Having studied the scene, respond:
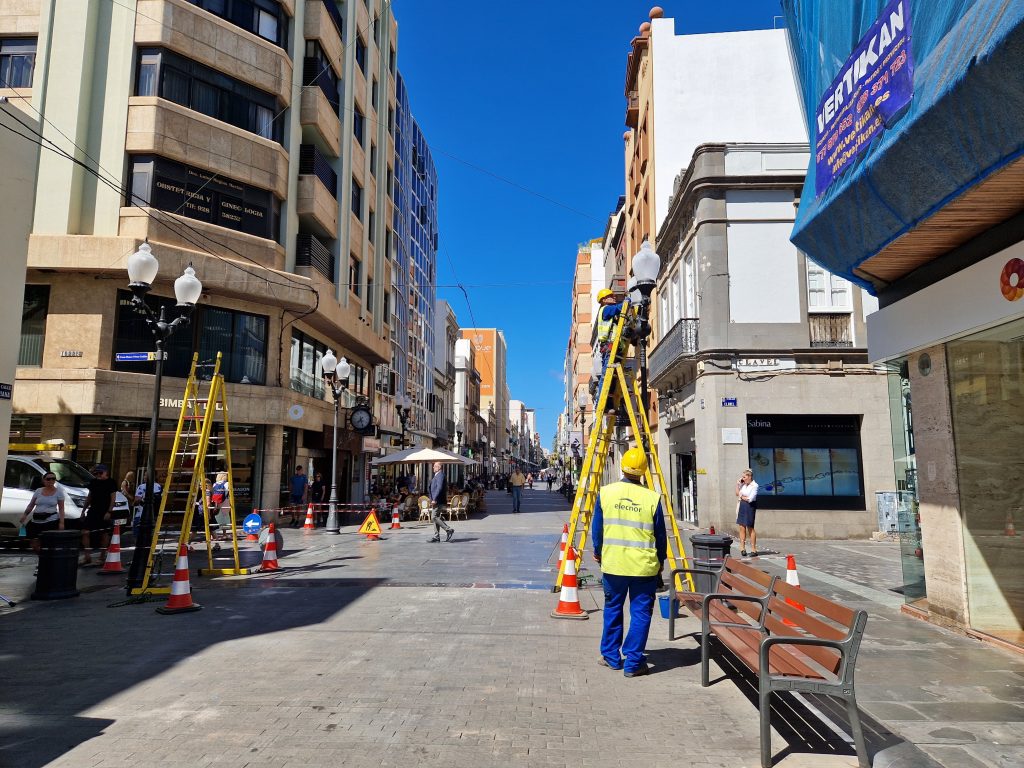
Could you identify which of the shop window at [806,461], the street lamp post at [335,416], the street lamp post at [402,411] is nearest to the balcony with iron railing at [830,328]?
the shop window at [806,461]

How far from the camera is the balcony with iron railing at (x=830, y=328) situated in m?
17.7

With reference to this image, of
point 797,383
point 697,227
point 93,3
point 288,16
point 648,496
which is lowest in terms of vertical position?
point 648,496

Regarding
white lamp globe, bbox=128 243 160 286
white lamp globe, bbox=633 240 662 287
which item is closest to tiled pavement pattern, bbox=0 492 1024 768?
white lamp globe, bbox=633 240 662 287

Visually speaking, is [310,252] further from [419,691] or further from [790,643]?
[790,643]

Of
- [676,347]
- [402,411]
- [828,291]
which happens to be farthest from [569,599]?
[402,411]

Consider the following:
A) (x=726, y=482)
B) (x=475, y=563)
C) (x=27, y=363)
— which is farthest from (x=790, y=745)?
(x=27, y=363)

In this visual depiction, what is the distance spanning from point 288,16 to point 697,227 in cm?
1562

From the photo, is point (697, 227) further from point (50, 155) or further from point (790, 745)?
point (50, 155)

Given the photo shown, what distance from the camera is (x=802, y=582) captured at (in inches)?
402

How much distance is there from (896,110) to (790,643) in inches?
197

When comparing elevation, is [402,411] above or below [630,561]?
above

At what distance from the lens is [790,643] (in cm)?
406

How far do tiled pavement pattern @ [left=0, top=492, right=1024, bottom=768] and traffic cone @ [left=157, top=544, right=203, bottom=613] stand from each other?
0.71 feet

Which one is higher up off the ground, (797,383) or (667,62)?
(667,62)
